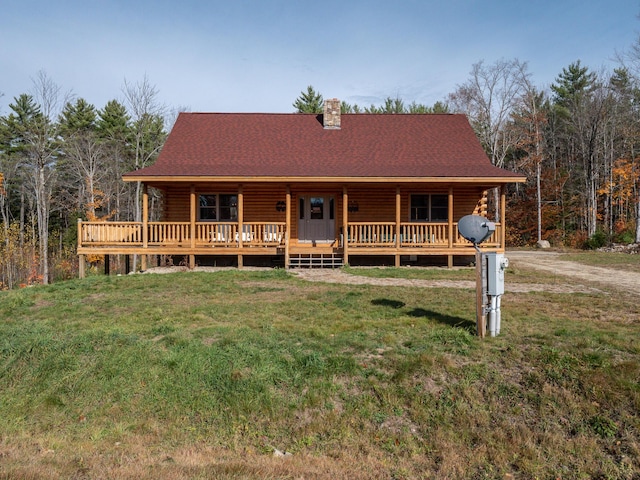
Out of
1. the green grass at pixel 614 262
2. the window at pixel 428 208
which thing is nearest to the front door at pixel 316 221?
the window at pixel 428 208

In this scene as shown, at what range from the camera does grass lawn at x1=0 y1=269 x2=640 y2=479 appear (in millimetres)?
3428

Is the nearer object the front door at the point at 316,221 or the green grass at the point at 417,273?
the green grass at the point at 417,273

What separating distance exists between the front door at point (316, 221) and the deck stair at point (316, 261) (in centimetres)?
132

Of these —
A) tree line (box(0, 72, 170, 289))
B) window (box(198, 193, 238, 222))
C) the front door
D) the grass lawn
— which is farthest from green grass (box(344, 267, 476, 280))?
tree line (box(0, 72, 170, 289))

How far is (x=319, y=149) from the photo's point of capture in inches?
617

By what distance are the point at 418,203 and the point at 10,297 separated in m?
12.7

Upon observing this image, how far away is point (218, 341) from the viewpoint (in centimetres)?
560

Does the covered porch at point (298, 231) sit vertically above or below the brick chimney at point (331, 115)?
below

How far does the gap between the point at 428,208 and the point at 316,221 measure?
14.0 feet

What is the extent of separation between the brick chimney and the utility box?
1282 centimetres

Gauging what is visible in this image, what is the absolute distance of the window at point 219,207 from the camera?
50.4ft

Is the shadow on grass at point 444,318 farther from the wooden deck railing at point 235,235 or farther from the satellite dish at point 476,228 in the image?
the wooden deck railing at point 235,235

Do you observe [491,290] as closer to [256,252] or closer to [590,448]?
[590,448]

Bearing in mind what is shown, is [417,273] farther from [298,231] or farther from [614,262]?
[614,262]
